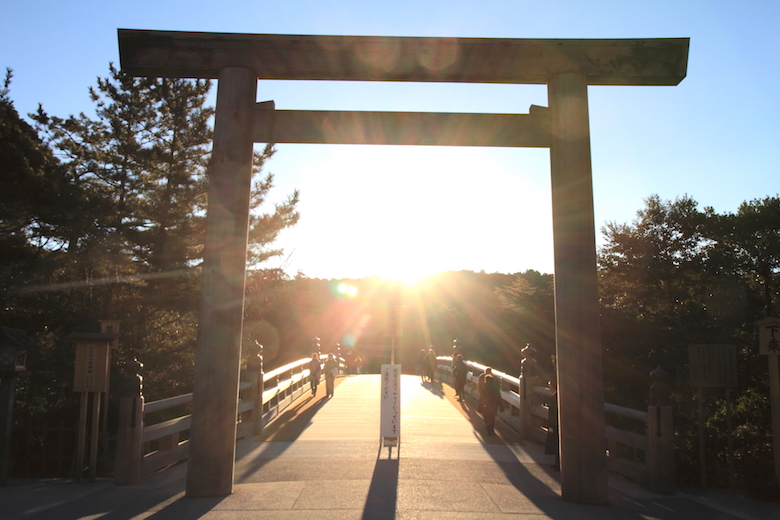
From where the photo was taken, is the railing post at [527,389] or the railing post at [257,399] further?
the railing post at [257,399]

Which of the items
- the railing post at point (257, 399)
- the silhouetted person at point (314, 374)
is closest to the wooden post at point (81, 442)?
the railing post at point (257, 399)

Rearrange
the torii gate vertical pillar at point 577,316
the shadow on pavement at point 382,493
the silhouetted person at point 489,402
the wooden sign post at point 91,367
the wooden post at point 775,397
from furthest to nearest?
the silhouetted person at point 489,402
the wooden post at point 775,397
the wooden sign post at point 91,367
the torii gate vertical pillar at point 577,316
the shadow on pavement at point 382,493

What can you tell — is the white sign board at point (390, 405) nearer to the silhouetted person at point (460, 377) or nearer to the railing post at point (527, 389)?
the railing post at point (527, 389)

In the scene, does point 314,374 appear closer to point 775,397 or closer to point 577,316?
point 775,397

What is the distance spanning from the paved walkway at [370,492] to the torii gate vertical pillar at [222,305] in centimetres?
38

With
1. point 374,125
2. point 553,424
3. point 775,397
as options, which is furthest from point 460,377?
point 374,125

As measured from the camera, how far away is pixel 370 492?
5711 mm

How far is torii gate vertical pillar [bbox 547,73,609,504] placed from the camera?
5383mm

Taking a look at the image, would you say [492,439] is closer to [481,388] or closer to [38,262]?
[481,388]

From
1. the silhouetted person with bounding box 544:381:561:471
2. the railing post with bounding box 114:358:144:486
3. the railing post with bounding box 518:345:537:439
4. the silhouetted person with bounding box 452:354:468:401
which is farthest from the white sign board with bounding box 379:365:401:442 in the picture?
the silhouetted person with bounding box 452:354:468:401

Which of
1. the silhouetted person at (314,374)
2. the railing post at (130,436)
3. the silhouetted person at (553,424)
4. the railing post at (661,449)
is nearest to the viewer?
the railing post at (661,449)

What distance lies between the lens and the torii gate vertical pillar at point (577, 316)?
5383mm

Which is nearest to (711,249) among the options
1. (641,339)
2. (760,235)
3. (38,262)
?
(760,235)

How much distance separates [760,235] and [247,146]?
1250 inches
